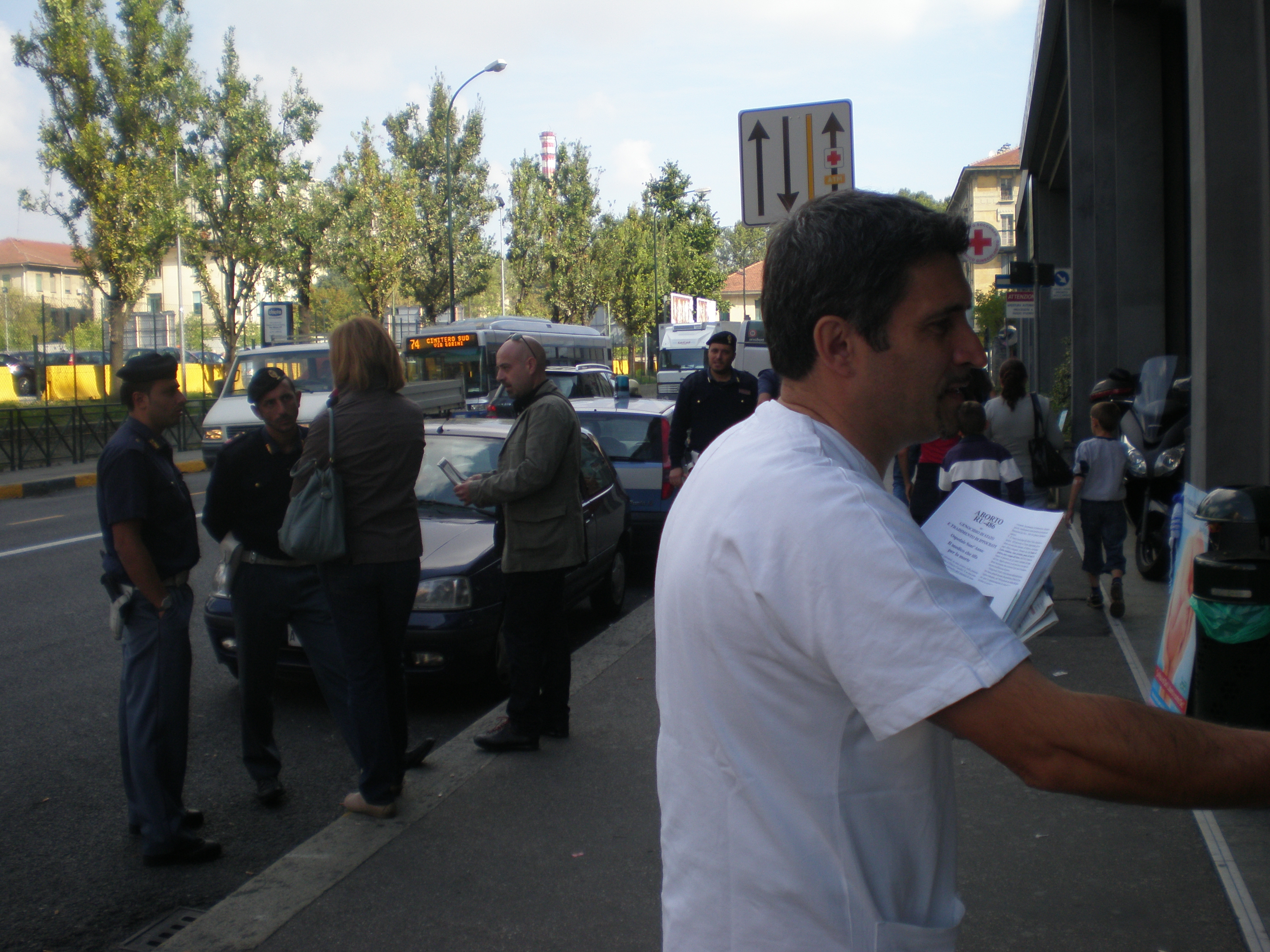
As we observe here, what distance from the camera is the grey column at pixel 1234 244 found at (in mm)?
5941

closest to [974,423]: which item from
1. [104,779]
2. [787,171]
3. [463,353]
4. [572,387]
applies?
[787,171]

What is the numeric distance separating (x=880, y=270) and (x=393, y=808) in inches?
140

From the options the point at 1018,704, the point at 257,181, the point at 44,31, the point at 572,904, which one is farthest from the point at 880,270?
the point at 257,181

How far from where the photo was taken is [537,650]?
512 centimetres

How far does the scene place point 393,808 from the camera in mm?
4312

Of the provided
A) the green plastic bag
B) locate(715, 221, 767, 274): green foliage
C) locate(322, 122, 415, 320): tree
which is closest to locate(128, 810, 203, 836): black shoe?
the green plastic bag

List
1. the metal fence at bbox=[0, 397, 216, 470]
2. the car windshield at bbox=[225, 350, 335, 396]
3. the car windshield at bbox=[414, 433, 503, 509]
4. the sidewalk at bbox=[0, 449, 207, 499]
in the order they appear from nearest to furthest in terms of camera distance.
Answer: the car windshield at bbox=[414, 433, 503, 509] < the sidewalk at bbox=[0, 449, 207, 499] < the car windshield at bbox=[225, 350, 335, 396] < the metal fence at bbox=[0, 397, 216, 470]

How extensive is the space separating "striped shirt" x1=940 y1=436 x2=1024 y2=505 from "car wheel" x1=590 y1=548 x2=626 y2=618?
246cm

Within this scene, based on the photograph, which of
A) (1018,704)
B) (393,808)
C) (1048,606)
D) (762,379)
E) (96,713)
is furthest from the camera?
(762,379)

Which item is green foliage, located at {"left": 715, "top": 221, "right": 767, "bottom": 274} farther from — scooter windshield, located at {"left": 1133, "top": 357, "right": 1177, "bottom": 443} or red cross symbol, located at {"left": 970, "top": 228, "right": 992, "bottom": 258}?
scooter windshield, located at {"left": 1133, "top": 357, "right": 1177, "bottom": 443}

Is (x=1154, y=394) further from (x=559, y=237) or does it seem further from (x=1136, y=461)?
(x=559, y=237)

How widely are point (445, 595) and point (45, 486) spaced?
609 inches

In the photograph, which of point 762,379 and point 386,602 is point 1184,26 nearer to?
point 762,379

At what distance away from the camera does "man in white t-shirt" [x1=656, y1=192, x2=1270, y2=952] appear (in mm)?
1145
